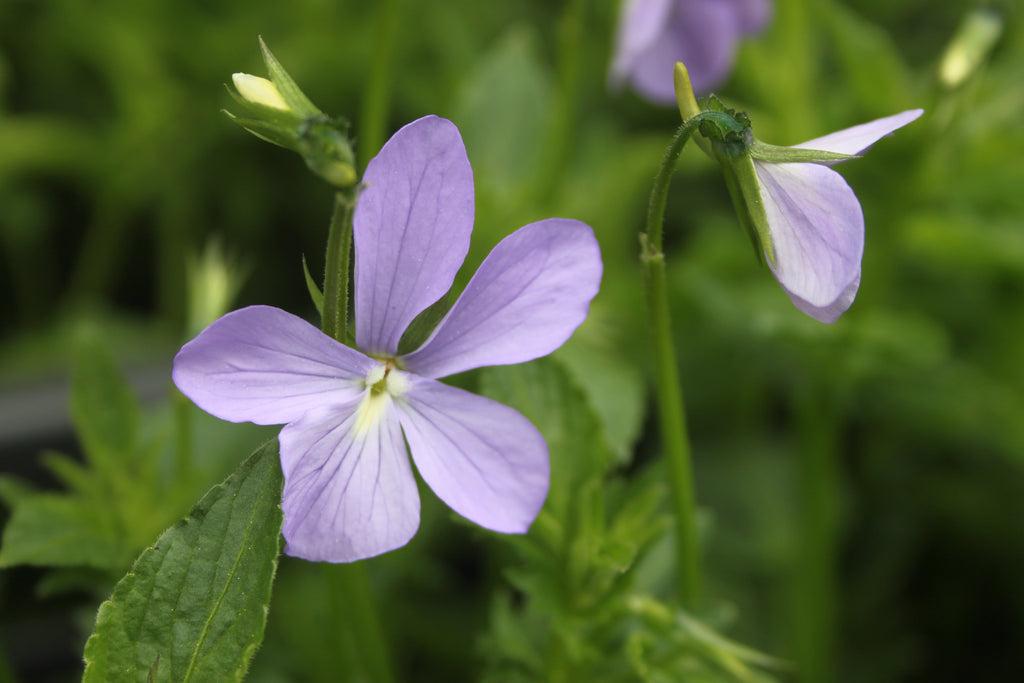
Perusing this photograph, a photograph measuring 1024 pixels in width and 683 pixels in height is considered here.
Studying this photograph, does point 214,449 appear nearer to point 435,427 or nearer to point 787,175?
point 435,427

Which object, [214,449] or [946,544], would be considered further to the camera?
[946,544]

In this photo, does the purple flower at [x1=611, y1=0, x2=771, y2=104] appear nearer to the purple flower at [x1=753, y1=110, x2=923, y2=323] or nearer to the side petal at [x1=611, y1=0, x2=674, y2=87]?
the side petal at [x1=611, y1=0, x2=674, y2=87]

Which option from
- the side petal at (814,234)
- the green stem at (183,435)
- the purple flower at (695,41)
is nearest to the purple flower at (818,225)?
the side petal at (814,234)

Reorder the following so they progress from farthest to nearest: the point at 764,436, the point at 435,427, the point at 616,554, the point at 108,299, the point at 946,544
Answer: the point at 108,299
the point at 764,436
the point at 946,544
the point at 616,554
the point at 435,427

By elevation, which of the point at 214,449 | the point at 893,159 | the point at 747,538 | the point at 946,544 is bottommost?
the point at 214,449

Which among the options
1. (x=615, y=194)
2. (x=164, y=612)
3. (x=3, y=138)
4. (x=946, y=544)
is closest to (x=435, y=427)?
(x=164, y=612)

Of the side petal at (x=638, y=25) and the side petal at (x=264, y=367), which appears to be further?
the side petal at (x=638, y=25)

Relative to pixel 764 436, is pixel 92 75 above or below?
below

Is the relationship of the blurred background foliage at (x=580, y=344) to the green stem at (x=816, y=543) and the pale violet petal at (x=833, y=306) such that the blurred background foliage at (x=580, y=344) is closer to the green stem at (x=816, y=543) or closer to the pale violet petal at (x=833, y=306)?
the green stem at (x=816, y=543)

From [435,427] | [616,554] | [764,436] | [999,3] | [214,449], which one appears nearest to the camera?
[435,427]
